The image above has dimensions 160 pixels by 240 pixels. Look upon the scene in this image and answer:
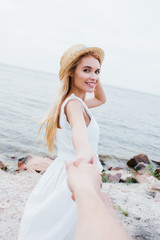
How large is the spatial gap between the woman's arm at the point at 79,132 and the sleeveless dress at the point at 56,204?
0.26 feet

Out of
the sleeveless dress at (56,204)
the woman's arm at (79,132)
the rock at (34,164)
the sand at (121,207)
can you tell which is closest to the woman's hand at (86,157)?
the woman's arm at (79,132)

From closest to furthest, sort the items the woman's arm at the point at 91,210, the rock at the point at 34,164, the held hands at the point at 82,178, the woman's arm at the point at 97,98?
the woman's arm at the point at 91,210 < the held hands at the point at 82,178 < the woman's arm at the point at 97,98 < the rock at the point at 34,164

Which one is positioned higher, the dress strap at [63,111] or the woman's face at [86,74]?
the woman's face at [86,74]

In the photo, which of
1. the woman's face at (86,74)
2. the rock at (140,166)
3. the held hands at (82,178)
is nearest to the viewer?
the held hands at (82,178)

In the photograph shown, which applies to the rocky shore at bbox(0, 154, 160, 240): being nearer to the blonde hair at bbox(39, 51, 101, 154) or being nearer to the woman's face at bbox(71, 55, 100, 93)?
the blonde hair at bbox(39, 51, 101, 154)

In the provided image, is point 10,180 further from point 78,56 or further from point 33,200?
point 78,56

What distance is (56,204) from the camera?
186cm

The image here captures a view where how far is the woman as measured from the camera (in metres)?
1.85

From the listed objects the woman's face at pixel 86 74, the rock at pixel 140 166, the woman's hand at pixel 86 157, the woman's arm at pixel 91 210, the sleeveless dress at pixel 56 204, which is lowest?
the rock at pixel 140 166

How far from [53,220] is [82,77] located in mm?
1450

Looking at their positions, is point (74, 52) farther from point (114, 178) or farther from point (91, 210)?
point (114, 178)

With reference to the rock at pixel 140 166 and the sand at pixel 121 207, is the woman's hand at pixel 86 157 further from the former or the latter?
the rock at pixel 140 166

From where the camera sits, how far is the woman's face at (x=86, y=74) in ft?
7.50

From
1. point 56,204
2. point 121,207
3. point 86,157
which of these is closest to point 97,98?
point 56,204
